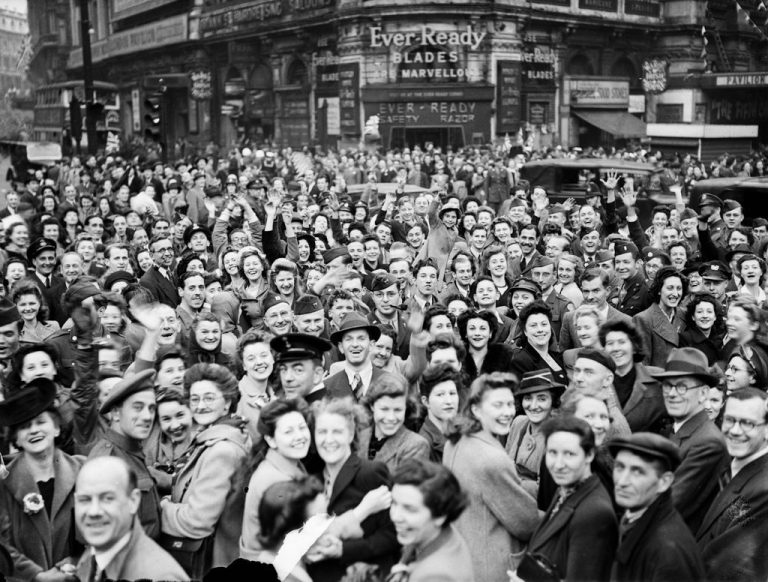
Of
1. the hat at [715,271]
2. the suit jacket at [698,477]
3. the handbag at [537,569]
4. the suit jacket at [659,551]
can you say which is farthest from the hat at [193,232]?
the suit jacket at [659,551]

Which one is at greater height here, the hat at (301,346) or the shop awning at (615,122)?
the shop awning at (615,122)

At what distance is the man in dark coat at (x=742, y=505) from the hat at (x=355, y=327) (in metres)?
2.69

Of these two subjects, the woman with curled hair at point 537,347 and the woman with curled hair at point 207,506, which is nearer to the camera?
the woman with curled hair at point 207,506

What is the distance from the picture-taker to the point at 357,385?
626 centimetres

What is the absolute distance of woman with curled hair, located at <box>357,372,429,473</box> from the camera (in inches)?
193

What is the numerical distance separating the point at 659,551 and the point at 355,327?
3.17 metres

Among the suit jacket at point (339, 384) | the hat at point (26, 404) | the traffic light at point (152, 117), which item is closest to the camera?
the hat at point (26, 404)

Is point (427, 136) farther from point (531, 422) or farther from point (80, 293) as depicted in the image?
point (531, 422)

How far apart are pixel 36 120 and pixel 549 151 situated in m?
28.3

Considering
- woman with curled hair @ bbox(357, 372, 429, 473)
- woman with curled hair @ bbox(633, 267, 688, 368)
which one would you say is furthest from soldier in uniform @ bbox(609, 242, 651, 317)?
woman with curled hair @ bbox(357, 372, 429, 473)

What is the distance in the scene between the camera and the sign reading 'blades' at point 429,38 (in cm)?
3262

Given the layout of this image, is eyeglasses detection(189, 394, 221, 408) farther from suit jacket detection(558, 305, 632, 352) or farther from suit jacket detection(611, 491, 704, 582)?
suit jacket detection(558, 305, 632, 352)

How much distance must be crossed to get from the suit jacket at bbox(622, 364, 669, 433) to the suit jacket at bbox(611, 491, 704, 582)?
1.89 metres

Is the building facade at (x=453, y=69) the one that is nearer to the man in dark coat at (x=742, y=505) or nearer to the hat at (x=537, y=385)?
the hat at (x=537, y=385)
